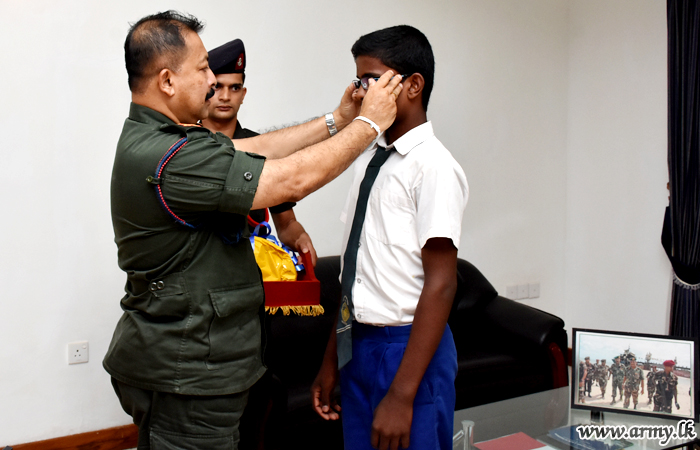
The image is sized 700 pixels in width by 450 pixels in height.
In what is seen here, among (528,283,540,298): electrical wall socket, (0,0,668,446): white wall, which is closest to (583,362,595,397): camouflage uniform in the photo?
(0,0,668,446): white wall

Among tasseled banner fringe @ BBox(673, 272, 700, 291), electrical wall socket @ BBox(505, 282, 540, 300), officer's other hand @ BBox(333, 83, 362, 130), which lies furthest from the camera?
electrical wall socket @ BBox(505, 282, 540, 300)

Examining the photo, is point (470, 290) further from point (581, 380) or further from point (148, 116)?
point (148, 116)

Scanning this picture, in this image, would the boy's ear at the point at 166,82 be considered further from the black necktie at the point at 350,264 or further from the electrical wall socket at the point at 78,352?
the electrical wall socket at the point at 78,352

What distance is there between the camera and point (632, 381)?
79.9 inches

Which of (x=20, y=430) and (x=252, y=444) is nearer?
(x=252, y=444)

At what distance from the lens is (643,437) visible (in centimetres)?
192

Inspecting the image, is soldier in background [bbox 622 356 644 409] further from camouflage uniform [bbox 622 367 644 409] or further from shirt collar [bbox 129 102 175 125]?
shirt collar [bbox 129 102 175 125]

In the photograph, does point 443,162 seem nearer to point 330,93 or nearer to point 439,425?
point 439,425

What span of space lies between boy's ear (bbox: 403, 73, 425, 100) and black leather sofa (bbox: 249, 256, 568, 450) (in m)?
1.41

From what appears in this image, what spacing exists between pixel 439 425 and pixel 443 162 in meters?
0.59

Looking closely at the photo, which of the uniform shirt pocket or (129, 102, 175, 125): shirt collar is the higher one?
(129, 102, 175, 125): shirt collar

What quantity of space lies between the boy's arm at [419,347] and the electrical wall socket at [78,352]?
6.07 ft

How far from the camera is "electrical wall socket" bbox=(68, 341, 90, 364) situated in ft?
8.54

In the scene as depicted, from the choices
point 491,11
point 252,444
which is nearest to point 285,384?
point 252,444
